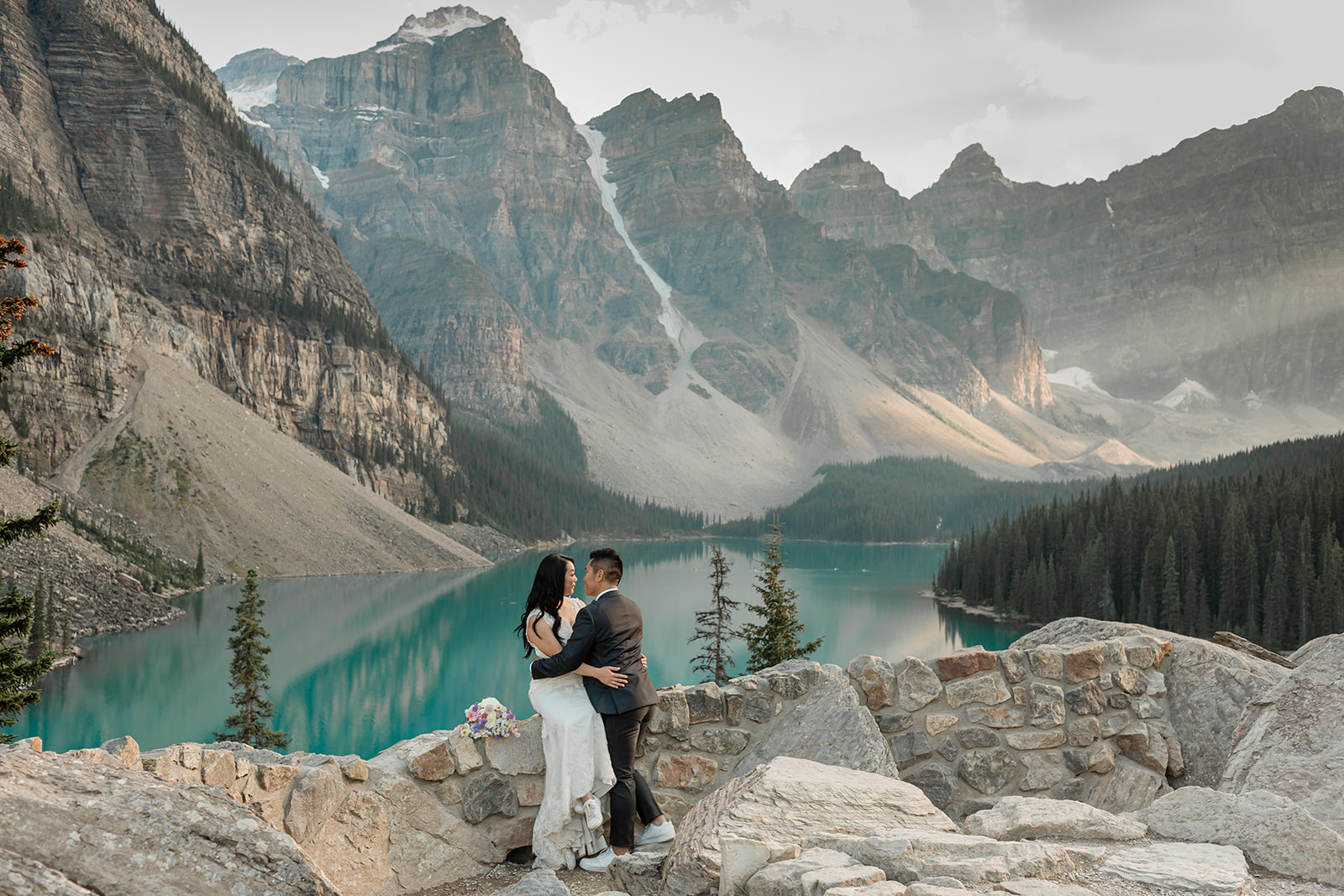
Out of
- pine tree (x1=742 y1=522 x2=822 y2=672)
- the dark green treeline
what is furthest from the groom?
Answer: the dark green treeline

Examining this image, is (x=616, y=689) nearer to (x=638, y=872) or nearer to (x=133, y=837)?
(x=638, y=872)

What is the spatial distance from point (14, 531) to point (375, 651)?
46354 millimetres

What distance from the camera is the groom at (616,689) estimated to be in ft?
22.9

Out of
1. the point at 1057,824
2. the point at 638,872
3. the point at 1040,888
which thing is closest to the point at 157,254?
the point at 638,872

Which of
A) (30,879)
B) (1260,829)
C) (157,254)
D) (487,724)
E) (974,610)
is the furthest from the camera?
(157,254)

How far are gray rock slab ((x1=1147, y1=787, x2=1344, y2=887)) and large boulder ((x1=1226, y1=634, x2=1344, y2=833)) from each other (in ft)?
4.40

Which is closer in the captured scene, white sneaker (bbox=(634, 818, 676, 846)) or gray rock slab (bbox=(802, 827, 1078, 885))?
gray rock slab (bbox=(802, 827, 1078, 885))

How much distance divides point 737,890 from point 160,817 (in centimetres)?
312

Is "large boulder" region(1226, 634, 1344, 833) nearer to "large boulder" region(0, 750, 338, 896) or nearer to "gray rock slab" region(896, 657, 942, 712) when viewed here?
"gray rock slab" region(896, 657, 942, 712)

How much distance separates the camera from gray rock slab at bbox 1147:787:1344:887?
4.98m

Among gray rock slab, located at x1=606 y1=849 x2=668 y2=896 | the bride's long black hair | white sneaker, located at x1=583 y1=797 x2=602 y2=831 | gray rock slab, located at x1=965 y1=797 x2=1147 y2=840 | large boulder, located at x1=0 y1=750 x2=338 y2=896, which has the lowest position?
gray rock slab, located at x1=606 y1=849 x2=668 y2=896

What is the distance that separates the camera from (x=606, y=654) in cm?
706

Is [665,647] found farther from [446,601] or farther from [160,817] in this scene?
[160,817]

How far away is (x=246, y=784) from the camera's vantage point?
660 centimetres
